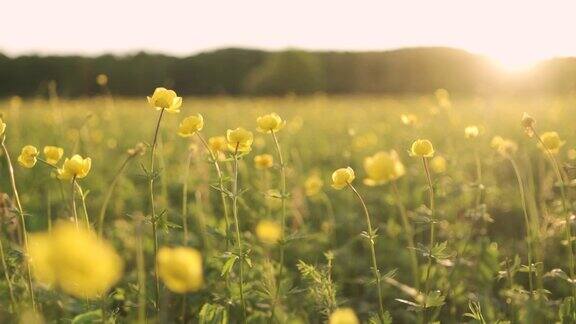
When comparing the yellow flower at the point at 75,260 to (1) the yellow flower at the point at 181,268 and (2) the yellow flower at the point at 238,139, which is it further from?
(2) the yellow flower at the point at 238,139

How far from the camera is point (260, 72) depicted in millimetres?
33594

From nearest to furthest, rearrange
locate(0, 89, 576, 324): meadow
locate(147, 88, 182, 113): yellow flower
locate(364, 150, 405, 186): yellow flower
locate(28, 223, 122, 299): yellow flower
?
locate(28, 223, 122, 299): yellow flower
locate(364, 150, 405, 186): yellow flower
locate(0, 89, 576, 324): meadow
locate(147, 88, 182, 113): yellow flower

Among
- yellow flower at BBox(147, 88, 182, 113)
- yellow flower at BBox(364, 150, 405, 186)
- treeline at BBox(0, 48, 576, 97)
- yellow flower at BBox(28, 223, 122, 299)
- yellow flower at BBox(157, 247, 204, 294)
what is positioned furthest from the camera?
treeline at BBox(0, 48, 576, 97)

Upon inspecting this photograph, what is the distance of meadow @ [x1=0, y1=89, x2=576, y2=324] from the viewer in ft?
5.00

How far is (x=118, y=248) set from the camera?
2.76 m

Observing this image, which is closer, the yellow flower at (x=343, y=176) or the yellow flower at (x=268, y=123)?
the yellow flower at (x=343, y=176)

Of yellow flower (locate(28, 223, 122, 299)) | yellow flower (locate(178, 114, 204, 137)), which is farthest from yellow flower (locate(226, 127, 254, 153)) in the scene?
yellow flower (locate(28, 223, 122, 299))

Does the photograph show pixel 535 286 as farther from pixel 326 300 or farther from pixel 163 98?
pixel 163 98

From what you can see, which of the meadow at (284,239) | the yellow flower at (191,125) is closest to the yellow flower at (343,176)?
the meadow at (284,239)

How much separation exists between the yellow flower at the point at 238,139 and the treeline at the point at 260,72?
79.1 feet

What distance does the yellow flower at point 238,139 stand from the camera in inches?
70.9

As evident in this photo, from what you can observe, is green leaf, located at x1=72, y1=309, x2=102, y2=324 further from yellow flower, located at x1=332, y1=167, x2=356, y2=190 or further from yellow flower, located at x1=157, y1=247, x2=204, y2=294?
yellow flower, located at x1=157, y1=247, x2=204, y2=294

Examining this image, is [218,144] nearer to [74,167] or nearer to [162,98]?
[162,98]

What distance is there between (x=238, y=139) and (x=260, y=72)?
3214cm
